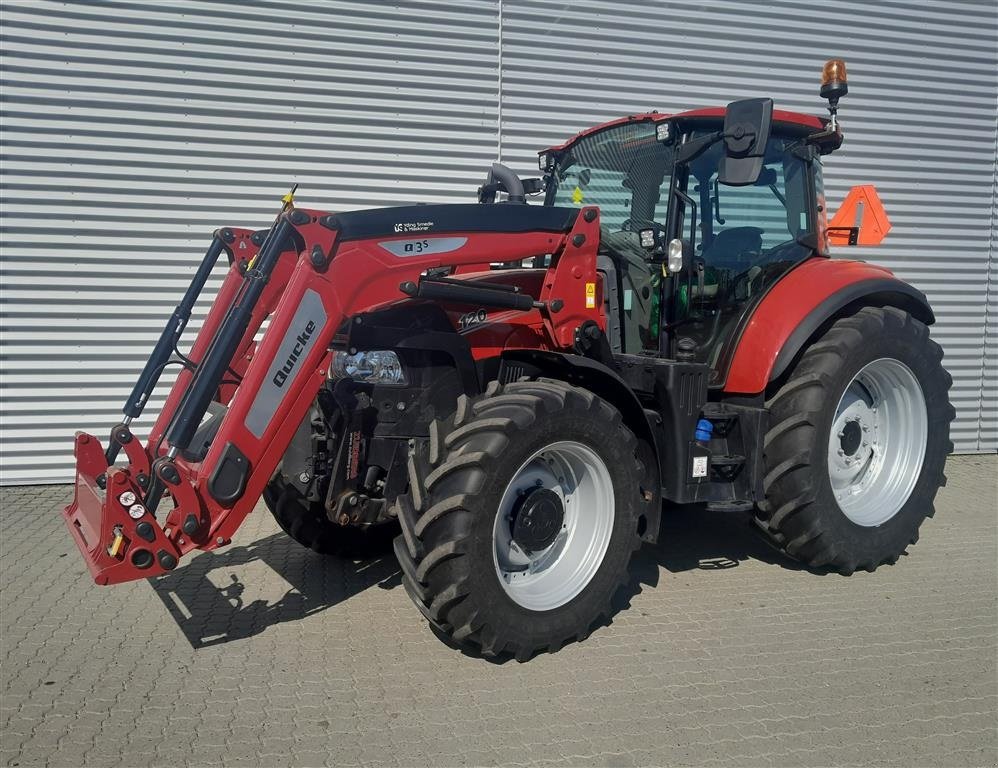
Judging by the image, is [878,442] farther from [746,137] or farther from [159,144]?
[159,144]

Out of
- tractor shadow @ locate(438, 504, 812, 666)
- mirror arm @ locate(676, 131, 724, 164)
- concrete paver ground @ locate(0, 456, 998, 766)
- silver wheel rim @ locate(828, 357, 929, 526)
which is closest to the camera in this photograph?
concrete paver ground @ locate(0, 456, 998, 766)

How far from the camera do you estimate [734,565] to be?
15.1 ft

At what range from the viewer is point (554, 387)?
3.38 metres

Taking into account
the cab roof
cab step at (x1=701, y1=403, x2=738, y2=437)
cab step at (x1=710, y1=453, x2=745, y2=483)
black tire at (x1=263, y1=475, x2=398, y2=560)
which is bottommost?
black tire at (x1=263, y1=475, x2=398, y2=560)

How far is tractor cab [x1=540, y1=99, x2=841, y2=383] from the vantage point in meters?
4.05

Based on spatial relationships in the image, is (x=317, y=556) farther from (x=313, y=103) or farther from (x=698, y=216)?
(x=313, y=103)

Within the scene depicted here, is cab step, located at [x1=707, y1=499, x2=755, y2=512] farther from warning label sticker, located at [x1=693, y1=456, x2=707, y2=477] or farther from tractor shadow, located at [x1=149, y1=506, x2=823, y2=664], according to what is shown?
tractor shadow, located at [x1=149, y1=506, x2=823, y2=664]

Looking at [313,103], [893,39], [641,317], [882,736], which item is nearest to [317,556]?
[641,317]

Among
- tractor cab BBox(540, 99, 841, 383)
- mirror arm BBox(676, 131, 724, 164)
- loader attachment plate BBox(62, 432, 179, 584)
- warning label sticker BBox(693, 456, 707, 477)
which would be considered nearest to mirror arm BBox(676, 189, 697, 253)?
tractor cab BBox(540, 99, 841, 383)

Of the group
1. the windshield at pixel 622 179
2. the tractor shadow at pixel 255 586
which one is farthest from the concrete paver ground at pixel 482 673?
the windshield at pixel 622 179

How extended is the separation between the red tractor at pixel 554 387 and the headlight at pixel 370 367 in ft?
0.06

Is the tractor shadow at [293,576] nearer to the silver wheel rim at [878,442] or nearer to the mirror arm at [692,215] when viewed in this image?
the silver wheel rim at [878,442]

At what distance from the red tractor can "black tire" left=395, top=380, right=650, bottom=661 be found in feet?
0.04

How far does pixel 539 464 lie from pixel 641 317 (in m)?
1.19
